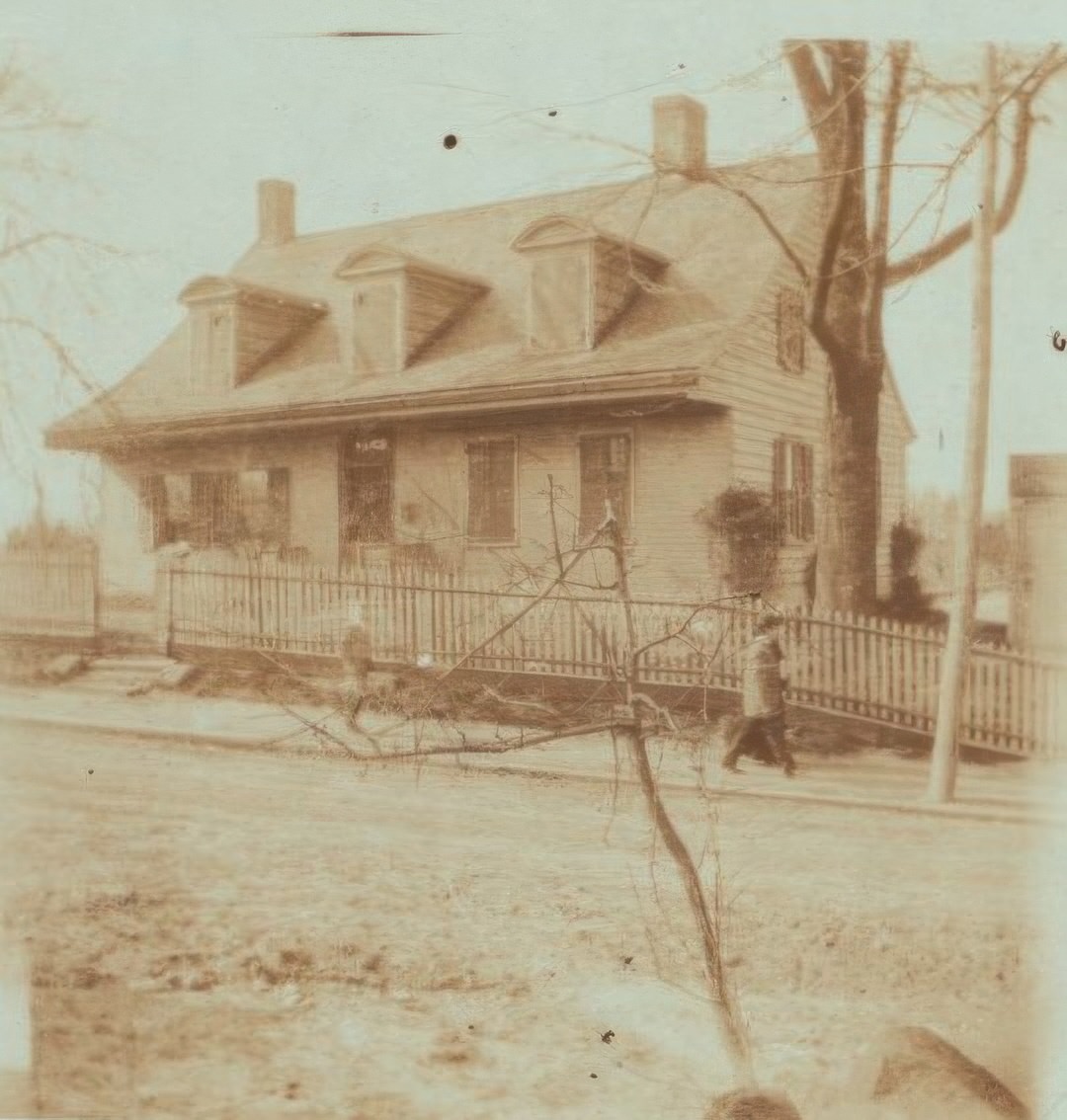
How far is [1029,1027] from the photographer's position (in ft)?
7.67

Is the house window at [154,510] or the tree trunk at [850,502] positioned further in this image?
the house window at [154,510]

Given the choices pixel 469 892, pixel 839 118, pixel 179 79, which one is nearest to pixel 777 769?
pixel 469 892

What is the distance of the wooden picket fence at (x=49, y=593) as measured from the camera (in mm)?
2564

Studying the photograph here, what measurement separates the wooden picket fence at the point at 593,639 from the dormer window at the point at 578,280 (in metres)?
0.58

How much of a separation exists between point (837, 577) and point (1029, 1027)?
1.10 metres

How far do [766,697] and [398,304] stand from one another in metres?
1.22

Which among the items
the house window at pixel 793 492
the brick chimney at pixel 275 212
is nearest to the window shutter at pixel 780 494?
the house window at pixel 793 492

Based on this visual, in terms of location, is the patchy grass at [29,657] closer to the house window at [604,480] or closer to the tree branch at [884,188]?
the house window at [604,480]

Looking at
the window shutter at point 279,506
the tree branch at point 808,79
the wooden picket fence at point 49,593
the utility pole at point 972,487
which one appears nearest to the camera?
the utility pole at point 972,487

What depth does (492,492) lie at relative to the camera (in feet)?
7.82

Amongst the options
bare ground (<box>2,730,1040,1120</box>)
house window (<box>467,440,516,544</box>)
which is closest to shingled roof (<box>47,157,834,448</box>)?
house window (<box>467,440,516,544</box>)

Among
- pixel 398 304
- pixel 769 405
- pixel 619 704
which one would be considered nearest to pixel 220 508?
pixel 398 304

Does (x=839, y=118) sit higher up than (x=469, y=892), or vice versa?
(x=839, y=118)

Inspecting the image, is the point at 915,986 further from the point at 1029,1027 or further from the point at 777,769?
the point at 777,769
